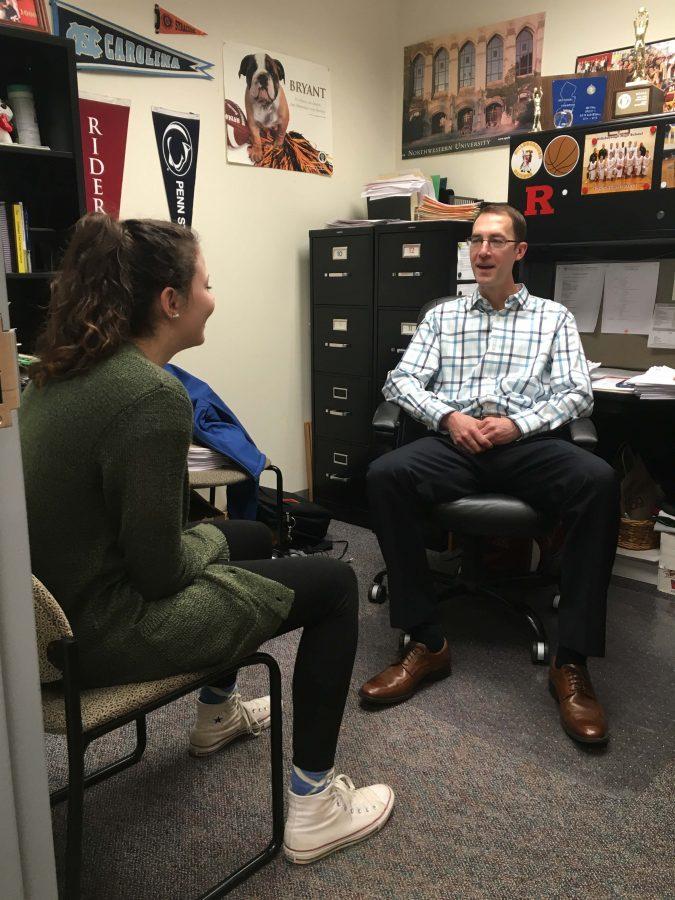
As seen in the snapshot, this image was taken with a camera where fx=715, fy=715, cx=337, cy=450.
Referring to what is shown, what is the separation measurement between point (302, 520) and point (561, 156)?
166cm

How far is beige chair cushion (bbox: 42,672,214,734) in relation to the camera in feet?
3.41

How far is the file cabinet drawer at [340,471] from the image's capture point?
3.22 m

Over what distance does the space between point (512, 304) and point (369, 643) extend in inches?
45.6

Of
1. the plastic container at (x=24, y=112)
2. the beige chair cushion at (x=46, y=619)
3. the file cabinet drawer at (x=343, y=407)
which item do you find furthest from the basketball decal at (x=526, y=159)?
the beige chair cushion at (x=46, y=619)

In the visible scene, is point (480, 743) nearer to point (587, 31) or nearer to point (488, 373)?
point (488, 373)

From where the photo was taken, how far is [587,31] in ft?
9.59

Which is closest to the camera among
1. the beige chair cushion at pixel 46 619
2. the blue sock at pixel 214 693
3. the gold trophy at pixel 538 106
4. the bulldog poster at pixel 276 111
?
the beige chair cushion at pixel 46 619

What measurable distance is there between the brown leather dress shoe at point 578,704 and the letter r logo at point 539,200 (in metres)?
1.62

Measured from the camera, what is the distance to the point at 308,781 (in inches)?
52.7

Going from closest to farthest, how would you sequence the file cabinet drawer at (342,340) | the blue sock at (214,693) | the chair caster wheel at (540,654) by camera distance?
1. the blue sock at (214,693)
2. the chair caster wheel at (540,654)
3. the file cabinet drawer at (342,340)

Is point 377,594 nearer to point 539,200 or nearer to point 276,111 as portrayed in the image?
point 539,200

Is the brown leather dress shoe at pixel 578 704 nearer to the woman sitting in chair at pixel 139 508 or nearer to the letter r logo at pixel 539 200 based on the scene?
the woman sitting in chair at pixel 139 508

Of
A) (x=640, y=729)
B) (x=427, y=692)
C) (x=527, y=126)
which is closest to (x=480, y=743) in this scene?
(x=427, y=692)

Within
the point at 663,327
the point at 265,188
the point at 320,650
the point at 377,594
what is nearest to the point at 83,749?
the point at 320,650
